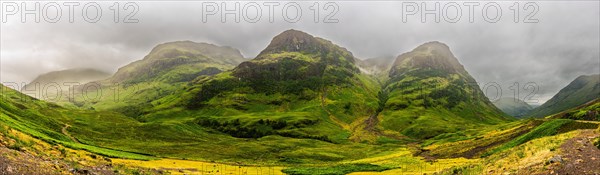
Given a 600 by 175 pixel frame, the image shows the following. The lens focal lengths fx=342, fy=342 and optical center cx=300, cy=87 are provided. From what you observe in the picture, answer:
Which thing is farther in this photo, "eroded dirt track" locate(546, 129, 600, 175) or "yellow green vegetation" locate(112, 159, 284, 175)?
"yellow green vegetation" locate(112, 159, 284, 175)

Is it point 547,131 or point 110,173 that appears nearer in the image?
point 110,173

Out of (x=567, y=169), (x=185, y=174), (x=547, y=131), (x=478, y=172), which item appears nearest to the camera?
(x=567, y=169)

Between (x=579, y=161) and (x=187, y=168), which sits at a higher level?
(x=579, y=161)

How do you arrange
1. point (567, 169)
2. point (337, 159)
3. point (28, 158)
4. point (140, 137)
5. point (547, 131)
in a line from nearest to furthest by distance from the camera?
1. point (567, 169)
2. point (28, 158)
3. point (547, 131)
4. point (337, 159)
5. point (140, 137)

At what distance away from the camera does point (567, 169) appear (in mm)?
26734

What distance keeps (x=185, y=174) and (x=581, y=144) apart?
54.1m

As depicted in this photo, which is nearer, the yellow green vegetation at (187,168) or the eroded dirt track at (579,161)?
the eroded dirt track at (579,161)

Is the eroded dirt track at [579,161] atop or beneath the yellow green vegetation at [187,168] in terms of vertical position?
atop

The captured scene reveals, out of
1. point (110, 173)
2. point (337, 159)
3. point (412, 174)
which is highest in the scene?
point (110, 173)

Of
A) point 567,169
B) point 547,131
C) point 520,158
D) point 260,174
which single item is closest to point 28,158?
point 260,174

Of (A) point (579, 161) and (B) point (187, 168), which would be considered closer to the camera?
(A) point (579, 161)

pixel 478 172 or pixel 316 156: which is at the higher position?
pixel 478 172

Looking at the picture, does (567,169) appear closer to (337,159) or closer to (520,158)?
(520,158)

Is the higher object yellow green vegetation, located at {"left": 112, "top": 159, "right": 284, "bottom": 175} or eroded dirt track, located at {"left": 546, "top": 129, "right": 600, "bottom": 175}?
eroded dirt track, located at {"left": 546, "top": 129, "right": 600, "bottom": 175}
